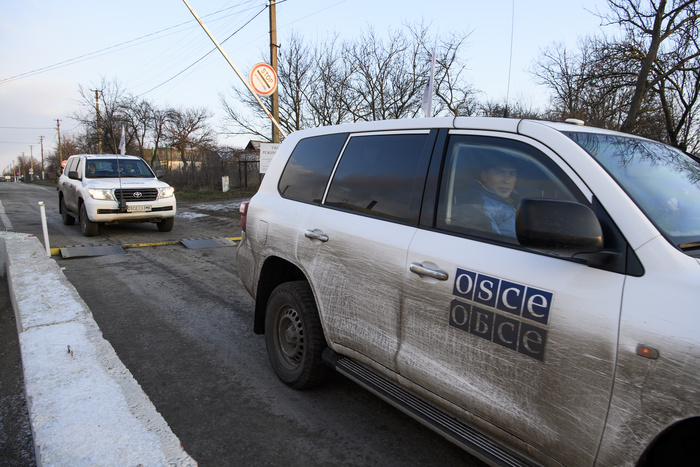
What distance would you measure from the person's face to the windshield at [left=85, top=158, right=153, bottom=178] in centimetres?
1058

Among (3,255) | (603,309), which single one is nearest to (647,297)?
(603,309)

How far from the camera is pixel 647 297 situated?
1516mm

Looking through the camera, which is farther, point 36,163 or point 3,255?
point 36,163

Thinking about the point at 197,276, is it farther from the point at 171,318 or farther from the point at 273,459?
the point at 273,459

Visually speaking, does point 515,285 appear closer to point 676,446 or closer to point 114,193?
point 676,446

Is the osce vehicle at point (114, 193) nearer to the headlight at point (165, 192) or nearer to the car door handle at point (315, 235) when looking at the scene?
the headlight at point (165, 192)

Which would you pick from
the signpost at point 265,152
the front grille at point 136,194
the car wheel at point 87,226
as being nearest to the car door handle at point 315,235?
the front grille at point 136,194

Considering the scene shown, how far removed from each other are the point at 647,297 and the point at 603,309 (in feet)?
0.46

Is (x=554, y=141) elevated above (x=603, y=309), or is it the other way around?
(x=554, y=141)

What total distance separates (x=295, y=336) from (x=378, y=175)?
1.34 meters

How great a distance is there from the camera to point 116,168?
11.0 m

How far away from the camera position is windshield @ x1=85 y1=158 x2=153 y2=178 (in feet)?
35.1

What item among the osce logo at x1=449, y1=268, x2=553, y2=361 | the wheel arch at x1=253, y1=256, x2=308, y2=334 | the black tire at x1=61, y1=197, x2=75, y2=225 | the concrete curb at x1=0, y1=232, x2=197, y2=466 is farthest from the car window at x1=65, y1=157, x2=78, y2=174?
the osce logo at x1=449, y1=268, x2=553, y2=361

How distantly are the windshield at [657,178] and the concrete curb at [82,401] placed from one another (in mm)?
1985
